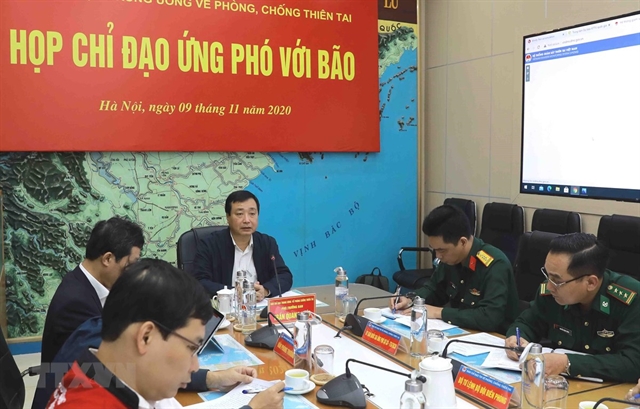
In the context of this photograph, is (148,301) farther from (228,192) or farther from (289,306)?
(228,192)

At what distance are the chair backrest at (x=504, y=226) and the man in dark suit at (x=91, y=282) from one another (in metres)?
2.82

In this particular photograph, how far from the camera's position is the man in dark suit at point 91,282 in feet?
6.15

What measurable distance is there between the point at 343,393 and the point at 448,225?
3.97 ft

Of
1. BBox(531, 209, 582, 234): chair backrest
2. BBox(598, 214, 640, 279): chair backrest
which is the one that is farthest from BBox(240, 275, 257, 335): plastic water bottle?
BBox(531, 209, 582, 234): chair backrest

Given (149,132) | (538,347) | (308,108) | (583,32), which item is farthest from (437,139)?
(538,347)

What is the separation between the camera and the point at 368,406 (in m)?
1.53

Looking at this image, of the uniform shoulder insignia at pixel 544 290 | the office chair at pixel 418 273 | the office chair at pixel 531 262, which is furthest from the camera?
the office chair at pixel 418 273

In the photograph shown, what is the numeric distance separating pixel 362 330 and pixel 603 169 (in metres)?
2.21

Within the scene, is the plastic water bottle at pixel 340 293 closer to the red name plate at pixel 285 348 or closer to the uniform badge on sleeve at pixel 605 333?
the red name plate at pixel 285 348

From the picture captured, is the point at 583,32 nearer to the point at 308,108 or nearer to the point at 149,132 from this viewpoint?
the point at 308,108

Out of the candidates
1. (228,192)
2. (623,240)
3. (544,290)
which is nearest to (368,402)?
(544,290)

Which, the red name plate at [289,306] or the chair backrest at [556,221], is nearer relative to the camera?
the red name plate at [289,306]

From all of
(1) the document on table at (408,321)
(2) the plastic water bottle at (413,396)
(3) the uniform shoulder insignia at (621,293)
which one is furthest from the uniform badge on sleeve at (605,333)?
(2) the plastic water bottle at (413,396)

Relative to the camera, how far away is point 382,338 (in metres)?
2.05
